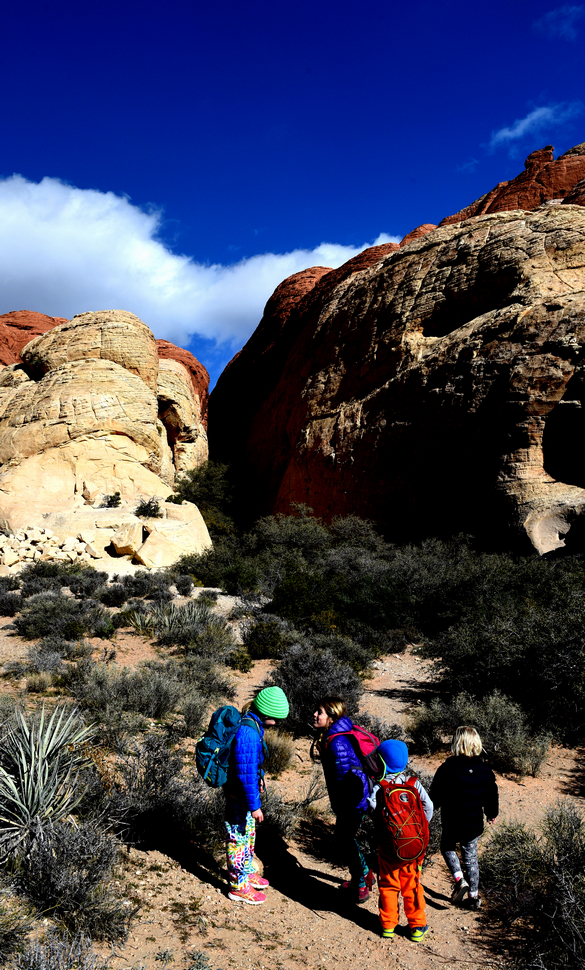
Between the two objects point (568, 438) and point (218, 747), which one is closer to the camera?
point (218, 747)

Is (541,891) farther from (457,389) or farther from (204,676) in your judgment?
(457,389)

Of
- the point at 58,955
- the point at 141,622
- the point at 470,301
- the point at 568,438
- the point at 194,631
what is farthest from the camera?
the point at 470,301

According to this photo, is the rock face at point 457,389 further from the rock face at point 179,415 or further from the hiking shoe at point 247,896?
the hiking shoe at point 247,896

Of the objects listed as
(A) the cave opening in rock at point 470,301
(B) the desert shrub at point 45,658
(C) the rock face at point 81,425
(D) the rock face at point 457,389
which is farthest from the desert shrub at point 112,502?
(A) the cave opening in rock at point 470,301

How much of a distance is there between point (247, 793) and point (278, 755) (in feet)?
7.87

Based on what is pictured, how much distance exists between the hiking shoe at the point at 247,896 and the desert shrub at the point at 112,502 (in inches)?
781

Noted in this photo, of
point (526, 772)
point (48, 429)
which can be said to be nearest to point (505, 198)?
point (48, 429)

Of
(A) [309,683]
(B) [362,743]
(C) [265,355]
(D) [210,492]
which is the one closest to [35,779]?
(B) [362,743]

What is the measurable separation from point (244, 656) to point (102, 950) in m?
6.18

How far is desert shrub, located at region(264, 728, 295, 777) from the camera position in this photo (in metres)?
5.17

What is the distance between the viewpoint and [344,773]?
310cm

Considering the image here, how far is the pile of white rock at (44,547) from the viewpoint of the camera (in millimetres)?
16906

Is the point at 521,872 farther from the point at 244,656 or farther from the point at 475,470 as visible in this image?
the point at 475,470

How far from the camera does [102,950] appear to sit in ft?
8.23
